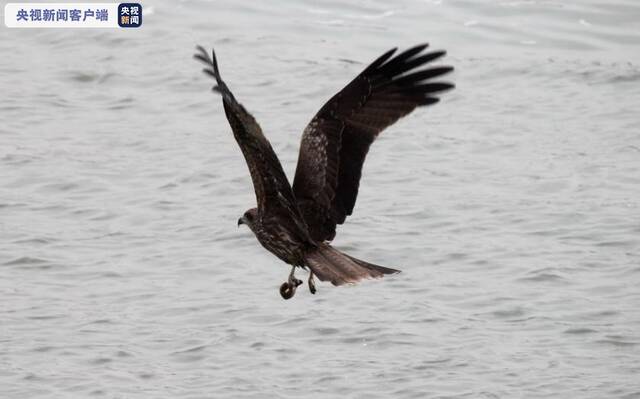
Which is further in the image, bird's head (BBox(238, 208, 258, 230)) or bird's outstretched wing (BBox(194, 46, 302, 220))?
bird's head (BBox(238, 208, 258, 230))

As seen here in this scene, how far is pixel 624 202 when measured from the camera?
47.5 ft

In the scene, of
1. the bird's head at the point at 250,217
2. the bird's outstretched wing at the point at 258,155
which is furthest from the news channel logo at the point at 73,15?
the bird's outstretched wing at the point at 258,155

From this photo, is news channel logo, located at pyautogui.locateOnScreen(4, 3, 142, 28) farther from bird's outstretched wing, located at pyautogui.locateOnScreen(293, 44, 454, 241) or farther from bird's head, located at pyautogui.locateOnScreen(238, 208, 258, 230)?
bird's head, located at pyautogui.locateOnScreen(238, 208, 258, 230)

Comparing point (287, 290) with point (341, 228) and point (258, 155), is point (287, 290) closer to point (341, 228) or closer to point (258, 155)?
point (258, 155)

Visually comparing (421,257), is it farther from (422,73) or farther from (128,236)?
(422,73)

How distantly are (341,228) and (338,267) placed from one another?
6111 millimetres

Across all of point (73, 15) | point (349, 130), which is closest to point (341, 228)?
point (349, 130)

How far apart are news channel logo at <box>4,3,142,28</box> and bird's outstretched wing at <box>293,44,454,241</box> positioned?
11837 millimetres

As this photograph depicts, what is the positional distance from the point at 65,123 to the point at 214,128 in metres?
1.85

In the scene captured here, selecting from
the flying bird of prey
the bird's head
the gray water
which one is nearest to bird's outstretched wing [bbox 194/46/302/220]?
the flying bird of prey

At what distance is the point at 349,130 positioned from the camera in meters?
9.06

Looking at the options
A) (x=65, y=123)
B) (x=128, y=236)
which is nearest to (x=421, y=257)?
(x=128, y=236)

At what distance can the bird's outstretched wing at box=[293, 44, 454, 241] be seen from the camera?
8.92m

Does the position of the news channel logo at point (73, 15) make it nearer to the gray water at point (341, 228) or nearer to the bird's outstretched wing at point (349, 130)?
the gray water at point (341, 228)
